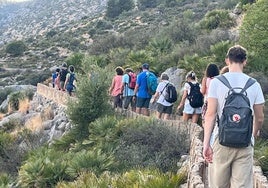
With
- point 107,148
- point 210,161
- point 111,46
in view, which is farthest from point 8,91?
point 210,161

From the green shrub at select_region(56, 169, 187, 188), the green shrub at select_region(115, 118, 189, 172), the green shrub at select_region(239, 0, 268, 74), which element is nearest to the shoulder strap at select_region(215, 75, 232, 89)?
the green shrub at select_region(56, 169, 187, 188)

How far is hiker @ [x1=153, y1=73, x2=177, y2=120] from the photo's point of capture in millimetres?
12508

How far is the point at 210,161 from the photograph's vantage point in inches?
220

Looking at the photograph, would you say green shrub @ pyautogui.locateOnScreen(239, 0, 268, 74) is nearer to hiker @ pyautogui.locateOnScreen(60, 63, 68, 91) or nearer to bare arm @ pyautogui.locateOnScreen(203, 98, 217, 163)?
hiker @ pyautogui.locateOnScreen(60, 63, 68, 91)

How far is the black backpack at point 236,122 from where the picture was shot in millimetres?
5191

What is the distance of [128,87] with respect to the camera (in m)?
14.8

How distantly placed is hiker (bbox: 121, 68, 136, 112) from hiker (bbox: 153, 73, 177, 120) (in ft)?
6.21

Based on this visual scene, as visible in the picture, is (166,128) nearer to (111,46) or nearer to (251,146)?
(251,146)

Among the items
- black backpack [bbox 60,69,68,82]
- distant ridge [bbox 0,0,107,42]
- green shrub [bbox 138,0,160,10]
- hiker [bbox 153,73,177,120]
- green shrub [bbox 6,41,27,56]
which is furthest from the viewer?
distant ridge [bbox 0,0,107,42]

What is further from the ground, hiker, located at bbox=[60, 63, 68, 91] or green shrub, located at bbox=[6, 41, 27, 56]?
green shrub, located at bbox=[6, 41, 27, 56]

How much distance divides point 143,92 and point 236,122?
8.78m

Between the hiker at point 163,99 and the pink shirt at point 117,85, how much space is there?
2.27 meters

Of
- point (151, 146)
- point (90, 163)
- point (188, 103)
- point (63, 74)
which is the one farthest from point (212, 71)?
point (63, 74)

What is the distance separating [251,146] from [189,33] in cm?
2585
